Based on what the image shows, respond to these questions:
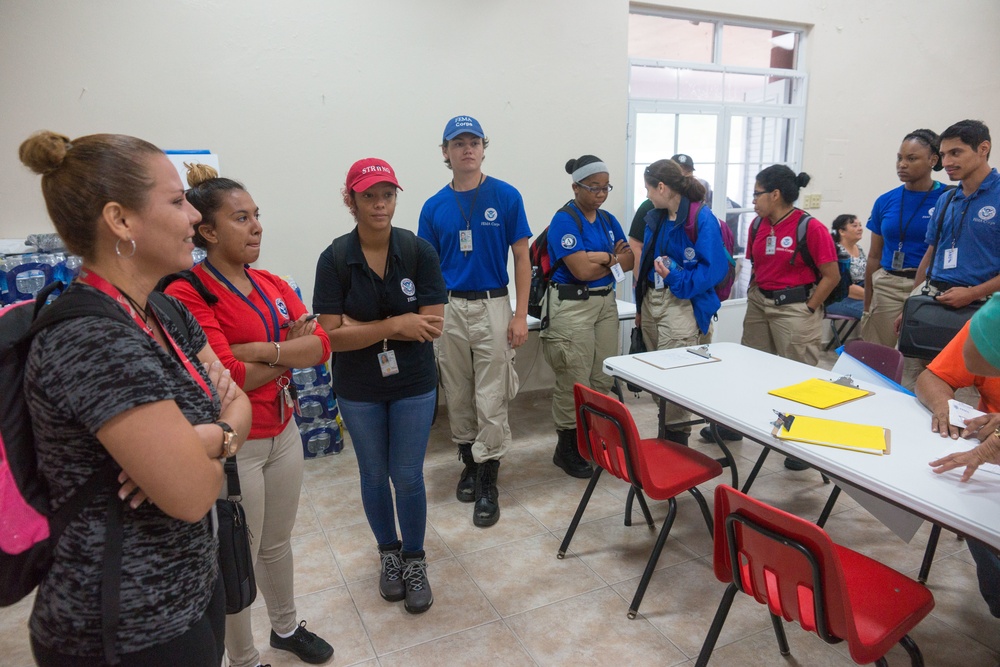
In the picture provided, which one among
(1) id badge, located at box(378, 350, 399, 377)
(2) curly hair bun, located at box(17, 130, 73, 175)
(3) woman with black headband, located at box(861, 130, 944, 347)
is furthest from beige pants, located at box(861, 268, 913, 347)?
(2) curly hair bun, located at box(17, 130, 73, 175)

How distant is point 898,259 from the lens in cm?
361

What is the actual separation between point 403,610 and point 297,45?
3139 mm

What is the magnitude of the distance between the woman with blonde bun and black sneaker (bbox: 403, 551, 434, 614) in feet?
4.01

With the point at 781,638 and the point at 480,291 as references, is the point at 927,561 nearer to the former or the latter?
the point at 781,638

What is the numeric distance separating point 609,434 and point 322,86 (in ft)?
9.10

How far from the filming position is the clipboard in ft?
8.21

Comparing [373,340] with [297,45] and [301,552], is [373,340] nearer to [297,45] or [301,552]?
[301,552]

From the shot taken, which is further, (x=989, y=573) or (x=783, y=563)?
(x=989, y=573)

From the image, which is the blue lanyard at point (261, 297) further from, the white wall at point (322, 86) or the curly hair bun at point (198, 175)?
the white wall at point (322, 86)

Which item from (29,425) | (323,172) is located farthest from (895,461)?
(323,172)

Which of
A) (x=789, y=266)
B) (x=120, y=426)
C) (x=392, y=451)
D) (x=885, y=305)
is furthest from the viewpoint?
(x=885, y=305)

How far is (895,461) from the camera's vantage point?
5.24 ft

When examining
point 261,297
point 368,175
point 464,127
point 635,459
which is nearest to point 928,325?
point 635,459

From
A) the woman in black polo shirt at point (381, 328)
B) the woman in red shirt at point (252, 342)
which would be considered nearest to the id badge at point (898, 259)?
the woman in black polo shirt at point (381, 328)
